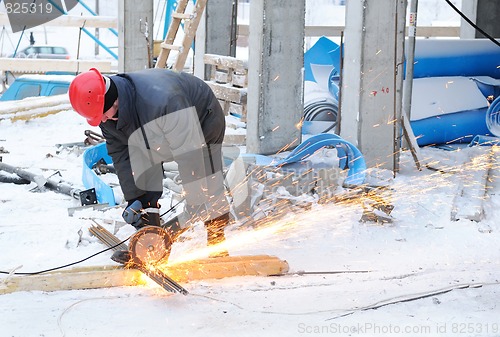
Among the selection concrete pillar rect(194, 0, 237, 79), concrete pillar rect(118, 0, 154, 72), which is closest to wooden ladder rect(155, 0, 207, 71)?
concrete pillar rect(194, 0, 237, 79)

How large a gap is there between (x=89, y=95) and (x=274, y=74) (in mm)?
4717

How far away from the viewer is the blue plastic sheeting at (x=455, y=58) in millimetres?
10047

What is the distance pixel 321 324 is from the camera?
13.6 ft

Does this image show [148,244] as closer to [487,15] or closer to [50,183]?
[50,183]

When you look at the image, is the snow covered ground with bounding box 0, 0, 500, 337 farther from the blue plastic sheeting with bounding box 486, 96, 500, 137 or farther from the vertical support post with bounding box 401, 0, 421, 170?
the blue plastic sheeting with bounding box 486, 96, 500, 137

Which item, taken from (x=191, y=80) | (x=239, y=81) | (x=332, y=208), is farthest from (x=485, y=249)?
(x=239, y=81)

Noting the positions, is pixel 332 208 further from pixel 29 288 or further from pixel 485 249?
pixel 29 288

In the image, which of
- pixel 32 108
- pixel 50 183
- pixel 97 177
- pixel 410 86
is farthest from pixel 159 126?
pixel 32 108

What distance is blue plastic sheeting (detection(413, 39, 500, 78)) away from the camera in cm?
1005

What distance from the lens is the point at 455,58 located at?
10.3 meters

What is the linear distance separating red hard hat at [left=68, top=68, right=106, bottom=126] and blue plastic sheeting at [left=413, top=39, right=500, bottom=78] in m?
6.54

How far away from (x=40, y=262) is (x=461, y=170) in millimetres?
5006

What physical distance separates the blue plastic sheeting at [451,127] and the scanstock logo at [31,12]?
481 inches

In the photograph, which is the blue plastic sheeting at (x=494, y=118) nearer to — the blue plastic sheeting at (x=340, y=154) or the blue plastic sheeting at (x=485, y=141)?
the blue plastic sheeting at (x=485, y=141)
